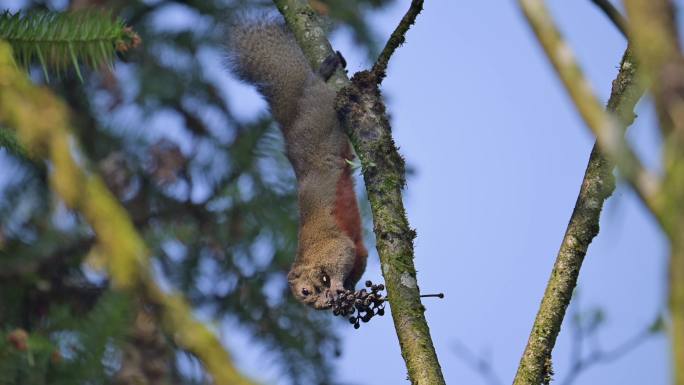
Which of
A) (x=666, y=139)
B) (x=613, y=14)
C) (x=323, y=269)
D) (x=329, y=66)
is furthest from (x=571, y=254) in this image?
(x=323, y=269)

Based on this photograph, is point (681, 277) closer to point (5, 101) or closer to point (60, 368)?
point (5, 101)

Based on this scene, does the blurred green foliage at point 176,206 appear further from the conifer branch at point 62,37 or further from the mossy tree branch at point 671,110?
the mossy tree branch at point 671,110

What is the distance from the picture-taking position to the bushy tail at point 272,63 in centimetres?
468

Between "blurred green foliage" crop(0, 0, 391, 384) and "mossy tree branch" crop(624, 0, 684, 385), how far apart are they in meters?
2.14

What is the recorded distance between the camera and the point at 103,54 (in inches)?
93.1

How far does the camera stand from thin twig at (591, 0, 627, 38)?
5.14ft

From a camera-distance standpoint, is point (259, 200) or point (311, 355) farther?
point (259, 200)

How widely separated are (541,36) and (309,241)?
3.71 meters

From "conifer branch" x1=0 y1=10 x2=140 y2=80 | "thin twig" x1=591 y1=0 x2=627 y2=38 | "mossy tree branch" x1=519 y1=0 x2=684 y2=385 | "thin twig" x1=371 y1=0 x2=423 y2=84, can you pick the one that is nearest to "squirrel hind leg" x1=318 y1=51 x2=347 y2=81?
"thin twig" x1=371 y1=0 x2=423 y2=84

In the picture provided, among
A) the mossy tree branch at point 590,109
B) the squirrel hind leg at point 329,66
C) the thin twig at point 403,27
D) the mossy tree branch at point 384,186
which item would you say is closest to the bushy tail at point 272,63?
the squirrel hind leg at point 329,66

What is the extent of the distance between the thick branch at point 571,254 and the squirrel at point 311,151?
6.97 ft

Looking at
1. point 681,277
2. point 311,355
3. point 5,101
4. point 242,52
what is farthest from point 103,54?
point 242,52

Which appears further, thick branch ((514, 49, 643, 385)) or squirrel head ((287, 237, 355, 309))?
squirrel head ((287, 237, 355, 309))

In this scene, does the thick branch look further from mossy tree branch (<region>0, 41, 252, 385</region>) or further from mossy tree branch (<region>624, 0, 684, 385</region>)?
mossy tree branch (<region>0, 41, 252, 385</region>)
